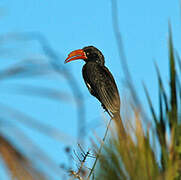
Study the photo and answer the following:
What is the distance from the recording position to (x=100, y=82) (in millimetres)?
3668

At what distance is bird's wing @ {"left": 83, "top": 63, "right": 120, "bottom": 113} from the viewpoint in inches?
140

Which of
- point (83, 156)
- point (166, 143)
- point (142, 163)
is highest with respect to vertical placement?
point (83, 156)

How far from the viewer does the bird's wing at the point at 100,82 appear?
11.6ft

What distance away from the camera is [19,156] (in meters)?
3.24

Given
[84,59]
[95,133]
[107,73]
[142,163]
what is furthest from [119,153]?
[84,59]

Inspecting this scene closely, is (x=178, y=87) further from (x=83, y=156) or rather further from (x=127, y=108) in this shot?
(x=83, y=156)

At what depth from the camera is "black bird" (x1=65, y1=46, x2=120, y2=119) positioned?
3557 mm

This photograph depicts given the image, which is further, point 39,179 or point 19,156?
point 19,156

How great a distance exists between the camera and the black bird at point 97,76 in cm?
356

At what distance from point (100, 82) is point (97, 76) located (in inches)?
2.7

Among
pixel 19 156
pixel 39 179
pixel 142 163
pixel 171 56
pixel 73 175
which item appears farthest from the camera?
pixel 19 156

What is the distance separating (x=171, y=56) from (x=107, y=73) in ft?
7.83

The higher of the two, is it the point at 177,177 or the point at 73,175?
the point at 73,175

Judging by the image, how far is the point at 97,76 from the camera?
371 cm
